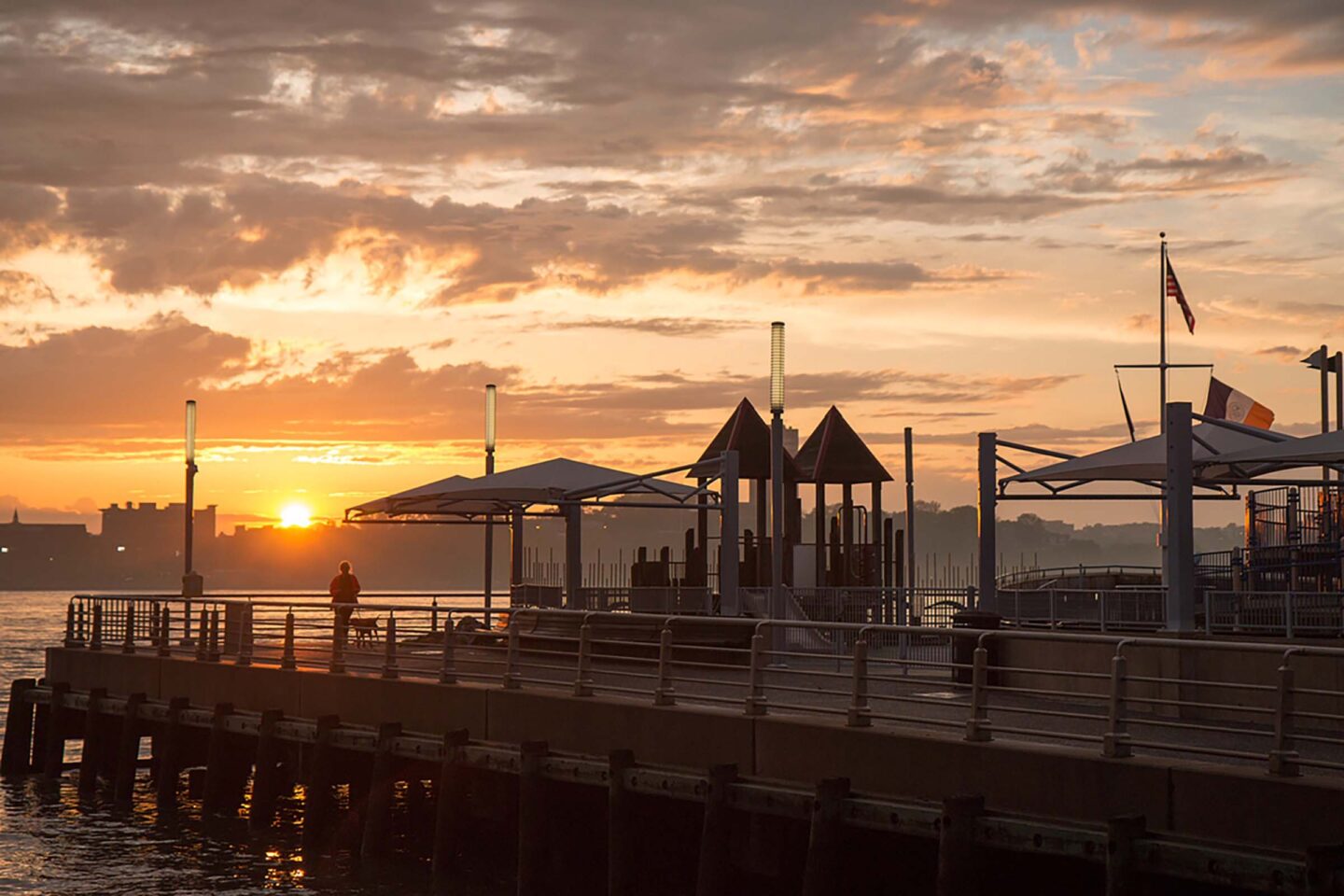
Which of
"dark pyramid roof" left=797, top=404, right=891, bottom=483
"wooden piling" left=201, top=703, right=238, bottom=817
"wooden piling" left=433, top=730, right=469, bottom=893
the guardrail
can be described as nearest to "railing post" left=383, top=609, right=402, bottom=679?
the guardrail

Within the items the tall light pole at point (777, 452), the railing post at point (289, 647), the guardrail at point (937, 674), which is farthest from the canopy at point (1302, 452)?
the railing post at point (289, 647)

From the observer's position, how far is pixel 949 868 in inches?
558

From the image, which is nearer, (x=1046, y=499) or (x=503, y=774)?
(x=503, y=774)

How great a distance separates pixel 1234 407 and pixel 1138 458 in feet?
64.6

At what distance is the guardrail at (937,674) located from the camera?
14.3 metres

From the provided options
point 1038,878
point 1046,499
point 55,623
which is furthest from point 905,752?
point 55,623

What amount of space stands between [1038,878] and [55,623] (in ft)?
555

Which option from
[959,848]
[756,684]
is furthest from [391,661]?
[959,848]

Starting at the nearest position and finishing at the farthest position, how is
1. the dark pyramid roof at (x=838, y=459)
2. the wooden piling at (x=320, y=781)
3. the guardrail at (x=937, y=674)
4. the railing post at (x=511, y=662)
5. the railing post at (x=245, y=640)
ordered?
1. the guardrail at (x=937, y=674)
2. the railing post at (x=511, y=662)
3. the wooden piling at (x=320, y=781)
4. the railing post at (x=245, y=640)
5. the dark pyramid roof at (x=838, y=459)

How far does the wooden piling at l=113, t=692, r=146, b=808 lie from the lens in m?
28.6

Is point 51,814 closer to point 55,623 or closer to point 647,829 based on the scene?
point 647,829

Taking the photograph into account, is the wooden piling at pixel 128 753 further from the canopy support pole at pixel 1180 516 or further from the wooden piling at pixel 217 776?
the canopy support pole at pixel 1180 516

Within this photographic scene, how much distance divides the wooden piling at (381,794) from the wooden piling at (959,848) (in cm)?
958

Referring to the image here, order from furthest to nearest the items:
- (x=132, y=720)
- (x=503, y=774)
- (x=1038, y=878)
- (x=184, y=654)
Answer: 1. (x=184, y=654)
2. (x=132, y=720)
3. (x=503, y=774)
4. (x=1038, y=878)
